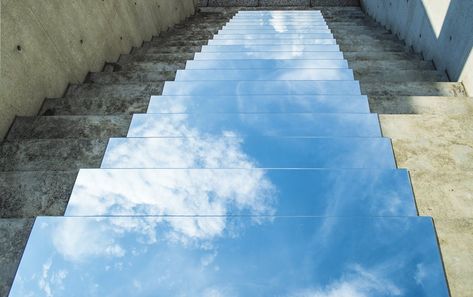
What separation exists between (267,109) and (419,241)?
1367mm

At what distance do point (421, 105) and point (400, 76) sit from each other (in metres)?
1.02

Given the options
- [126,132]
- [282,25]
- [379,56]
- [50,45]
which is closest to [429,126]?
[126,132]

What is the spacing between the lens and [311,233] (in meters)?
1.44

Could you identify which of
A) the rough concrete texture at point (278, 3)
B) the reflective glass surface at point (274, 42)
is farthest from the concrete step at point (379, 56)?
the rough concrete texture at point (278, 3)

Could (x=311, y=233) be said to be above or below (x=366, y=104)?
above

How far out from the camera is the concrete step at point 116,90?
9.38ft

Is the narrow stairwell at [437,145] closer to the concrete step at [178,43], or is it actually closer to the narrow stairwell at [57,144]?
the narrow stairwell at [57,144]

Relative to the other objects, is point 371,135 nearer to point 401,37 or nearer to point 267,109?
point 267,109

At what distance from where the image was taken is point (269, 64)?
3.60 m

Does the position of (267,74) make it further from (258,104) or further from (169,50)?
(169,50)

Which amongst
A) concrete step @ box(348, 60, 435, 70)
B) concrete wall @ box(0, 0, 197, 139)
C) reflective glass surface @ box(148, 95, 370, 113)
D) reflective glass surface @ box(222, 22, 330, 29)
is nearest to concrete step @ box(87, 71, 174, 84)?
concrete wall @ box(0, 0, 197, 139)

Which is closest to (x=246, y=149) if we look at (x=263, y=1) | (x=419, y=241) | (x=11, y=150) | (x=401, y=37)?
(x=419, y=241)

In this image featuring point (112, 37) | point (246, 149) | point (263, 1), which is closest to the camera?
point (246, 149)

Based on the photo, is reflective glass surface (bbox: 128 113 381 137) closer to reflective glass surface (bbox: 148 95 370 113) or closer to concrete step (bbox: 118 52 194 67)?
reflective glass surface (bbox: 148 95 370 113)
